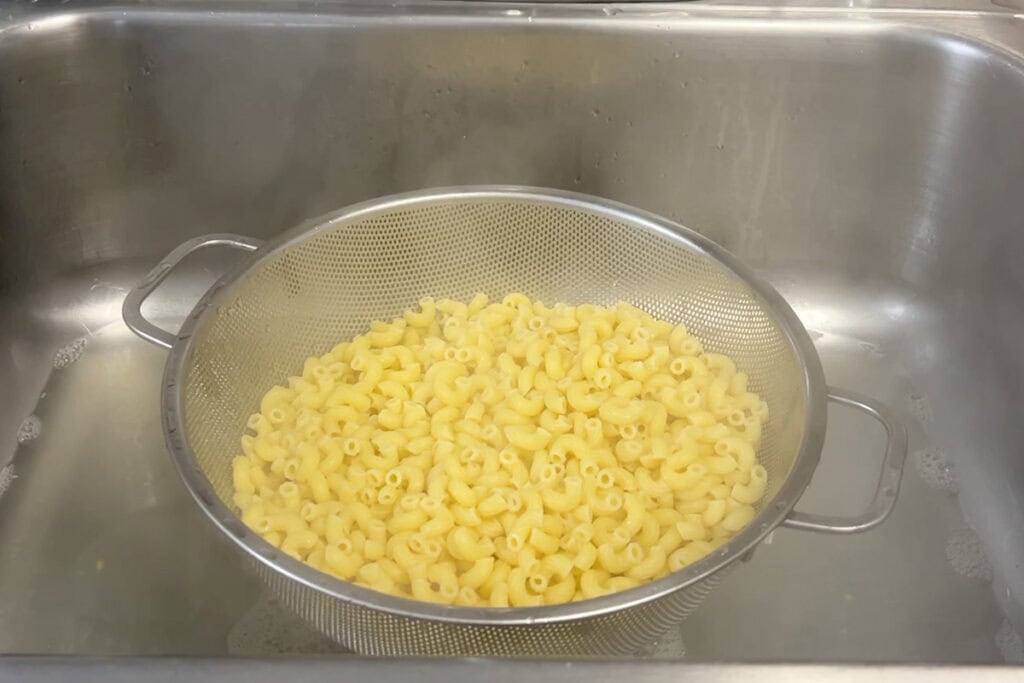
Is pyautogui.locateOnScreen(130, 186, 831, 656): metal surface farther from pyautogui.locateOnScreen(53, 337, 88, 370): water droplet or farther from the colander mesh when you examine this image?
pyautogui.locateOnScreen(53, 337, 88, 370): water droplet

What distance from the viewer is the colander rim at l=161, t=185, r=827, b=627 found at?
602mm

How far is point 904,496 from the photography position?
3.18 feet

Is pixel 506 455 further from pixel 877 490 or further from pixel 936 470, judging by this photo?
pixel 936 470

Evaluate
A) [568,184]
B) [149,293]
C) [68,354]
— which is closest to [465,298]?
[568,184]

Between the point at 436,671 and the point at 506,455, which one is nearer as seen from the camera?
the point at 436,671

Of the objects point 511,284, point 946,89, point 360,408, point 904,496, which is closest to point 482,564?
point 360,408

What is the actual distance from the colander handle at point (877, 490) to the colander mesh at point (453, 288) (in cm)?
5

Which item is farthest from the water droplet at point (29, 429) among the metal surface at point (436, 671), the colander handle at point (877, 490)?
the colander handle at point (877, 490)

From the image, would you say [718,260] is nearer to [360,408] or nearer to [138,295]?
[360,408]

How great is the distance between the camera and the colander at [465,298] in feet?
2.09

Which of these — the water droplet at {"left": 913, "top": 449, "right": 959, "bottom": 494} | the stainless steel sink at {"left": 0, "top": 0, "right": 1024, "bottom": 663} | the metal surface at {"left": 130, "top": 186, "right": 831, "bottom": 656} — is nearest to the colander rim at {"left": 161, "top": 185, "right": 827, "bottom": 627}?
the metal surface at {"left": 130, "top": 186, "right": 831, "bottom": 656}

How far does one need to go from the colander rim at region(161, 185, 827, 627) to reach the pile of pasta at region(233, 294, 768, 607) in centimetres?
9

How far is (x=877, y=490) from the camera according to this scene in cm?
71

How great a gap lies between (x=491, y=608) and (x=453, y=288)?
478 mm
